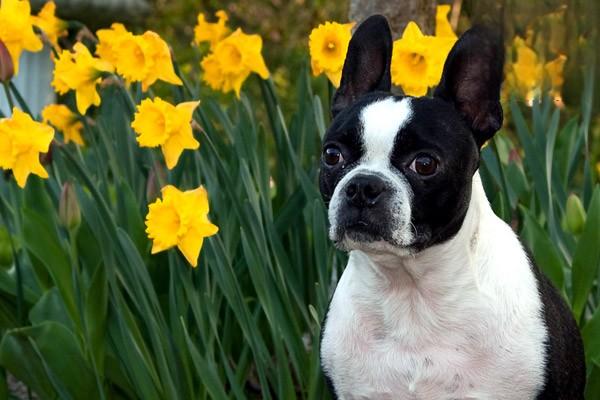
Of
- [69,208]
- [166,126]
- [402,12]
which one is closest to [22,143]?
[69,208]

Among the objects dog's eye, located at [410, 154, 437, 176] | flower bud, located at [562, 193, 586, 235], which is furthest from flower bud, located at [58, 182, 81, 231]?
flower bud, located at [562, 193, 586, 235]

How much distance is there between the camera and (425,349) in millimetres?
2502

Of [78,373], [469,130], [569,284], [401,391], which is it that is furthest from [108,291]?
[569,284]

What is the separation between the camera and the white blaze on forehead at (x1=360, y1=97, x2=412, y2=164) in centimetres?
240

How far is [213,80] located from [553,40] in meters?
0.93

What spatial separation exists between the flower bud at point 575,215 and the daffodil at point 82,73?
1231 mm

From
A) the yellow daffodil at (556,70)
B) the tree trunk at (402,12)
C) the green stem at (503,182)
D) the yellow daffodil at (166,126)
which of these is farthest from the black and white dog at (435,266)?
the tree trunk at (402,12)

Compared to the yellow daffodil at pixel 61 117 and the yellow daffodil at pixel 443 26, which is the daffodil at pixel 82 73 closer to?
the yellow daffodil at pixel 61 117

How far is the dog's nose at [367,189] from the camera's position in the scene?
91.6 inches

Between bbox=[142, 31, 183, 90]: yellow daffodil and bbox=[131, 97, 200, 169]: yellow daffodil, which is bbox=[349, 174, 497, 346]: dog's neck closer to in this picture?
bbox=[131, 97, 200, 169]: yellow daffodil

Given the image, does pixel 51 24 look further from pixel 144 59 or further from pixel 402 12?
pixel 402 12

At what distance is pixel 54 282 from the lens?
2998mm

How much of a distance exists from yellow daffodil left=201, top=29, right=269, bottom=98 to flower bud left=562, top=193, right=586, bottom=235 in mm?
885

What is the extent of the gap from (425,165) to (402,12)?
161cm
